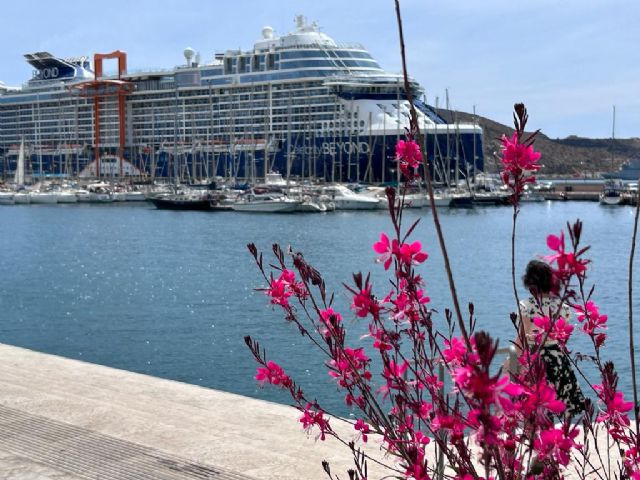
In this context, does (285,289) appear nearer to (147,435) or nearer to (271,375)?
(271,375)

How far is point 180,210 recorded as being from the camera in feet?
193

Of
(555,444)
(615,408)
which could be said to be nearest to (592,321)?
(615,408)

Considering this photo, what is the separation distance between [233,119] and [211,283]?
2001 inches

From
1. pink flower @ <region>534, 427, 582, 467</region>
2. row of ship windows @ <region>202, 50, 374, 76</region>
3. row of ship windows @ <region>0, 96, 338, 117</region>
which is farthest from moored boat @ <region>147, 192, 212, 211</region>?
pink flower @ <region>534, 427, 582, 467</region>

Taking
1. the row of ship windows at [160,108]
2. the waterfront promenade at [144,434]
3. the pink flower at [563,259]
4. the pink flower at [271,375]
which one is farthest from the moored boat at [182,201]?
the pink flower at [563,259]

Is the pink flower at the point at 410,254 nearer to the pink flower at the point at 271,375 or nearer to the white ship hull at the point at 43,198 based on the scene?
the pink flower at the point at 271,375

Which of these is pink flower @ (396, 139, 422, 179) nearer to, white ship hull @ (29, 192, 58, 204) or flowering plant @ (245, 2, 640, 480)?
flowering plant @ (245, 2, 640, 480)

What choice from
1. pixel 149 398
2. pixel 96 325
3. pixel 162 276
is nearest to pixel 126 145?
pixel 162 276

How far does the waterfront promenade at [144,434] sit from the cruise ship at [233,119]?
4897 cm

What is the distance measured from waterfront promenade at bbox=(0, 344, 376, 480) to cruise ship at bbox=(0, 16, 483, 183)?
49.0m

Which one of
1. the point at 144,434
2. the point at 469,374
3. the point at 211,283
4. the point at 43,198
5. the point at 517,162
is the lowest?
the point at 43,198

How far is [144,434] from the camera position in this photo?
5293 mm

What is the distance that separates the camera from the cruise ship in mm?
65188

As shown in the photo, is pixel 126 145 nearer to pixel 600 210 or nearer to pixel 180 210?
pixel 180 210
